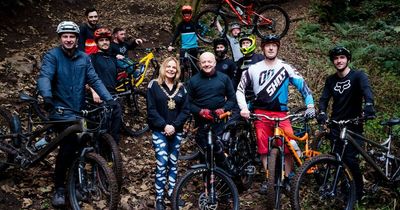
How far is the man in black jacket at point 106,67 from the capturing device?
7375 mm

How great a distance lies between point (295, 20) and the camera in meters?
18.0

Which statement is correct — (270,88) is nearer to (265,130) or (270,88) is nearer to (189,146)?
(265,130)

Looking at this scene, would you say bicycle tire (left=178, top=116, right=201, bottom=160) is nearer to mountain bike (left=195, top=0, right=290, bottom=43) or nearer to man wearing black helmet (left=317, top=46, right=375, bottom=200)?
man wearing black helmet (left=317, top=46, right=375, bottom=200)

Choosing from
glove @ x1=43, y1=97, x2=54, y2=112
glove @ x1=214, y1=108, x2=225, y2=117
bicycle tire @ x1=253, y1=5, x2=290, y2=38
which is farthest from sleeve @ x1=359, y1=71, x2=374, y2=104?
bicycle tire @ x1=253, y1=5, x2=290, y2=38

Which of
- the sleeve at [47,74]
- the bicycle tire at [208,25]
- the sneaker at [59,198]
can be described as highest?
the bicycle tire at [208,25]

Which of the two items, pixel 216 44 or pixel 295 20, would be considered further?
pixel 295 20

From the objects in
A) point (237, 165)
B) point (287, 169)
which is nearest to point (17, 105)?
point (237, 165)

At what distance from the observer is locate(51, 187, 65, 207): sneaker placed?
20.0 feet

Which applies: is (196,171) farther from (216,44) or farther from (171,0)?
(171,0)

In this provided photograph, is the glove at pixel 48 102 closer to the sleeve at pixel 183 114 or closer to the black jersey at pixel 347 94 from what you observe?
the sleeve at pixel 183 114

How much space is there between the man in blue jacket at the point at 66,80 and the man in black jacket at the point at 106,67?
4.07ft

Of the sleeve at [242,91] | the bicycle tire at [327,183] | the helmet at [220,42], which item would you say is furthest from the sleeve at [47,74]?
the bicycle tire at [327,183]

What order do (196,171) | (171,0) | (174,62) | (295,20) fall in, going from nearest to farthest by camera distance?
(196,171) → (174,62) → (295,20) → (171,0)

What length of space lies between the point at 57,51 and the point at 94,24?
3.16 meters
